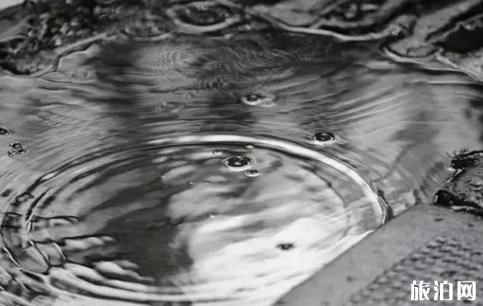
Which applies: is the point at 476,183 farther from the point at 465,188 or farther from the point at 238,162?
the point at 238,162

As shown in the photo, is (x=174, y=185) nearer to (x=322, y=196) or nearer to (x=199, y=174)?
(x=199, y=174)

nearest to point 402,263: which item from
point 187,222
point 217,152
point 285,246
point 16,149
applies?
point 285,246

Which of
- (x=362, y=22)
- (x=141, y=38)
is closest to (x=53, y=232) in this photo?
(x=141, y=38)

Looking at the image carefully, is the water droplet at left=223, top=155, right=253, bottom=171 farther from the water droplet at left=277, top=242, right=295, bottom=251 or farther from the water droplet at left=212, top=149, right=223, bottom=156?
the water droplet at left=277, top=242, right=295, bottom=251
